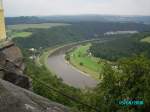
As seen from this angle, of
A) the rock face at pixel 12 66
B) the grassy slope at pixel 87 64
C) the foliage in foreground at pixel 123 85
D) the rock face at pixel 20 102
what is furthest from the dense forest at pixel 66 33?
the rock face at pixel 20 102

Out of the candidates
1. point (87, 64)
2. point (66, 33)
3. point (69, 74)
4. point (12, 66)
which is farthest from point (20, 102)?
point (66, 33)

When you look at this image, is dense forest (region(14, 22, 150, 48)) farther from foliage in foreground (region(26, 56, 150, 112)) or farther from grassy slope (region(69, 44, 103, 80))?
foliage in foreground (region(26, 56, 150, 112))

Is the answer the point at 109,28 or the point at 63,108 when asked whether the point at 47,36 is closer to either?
the point at 109,28

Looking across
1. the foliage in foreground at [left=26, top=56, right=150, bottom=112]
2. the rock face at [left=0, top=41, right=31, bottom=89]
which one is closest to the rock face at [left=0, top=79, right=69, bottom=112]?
the rock face at [left=0, top=41, right=31, bottom=89]

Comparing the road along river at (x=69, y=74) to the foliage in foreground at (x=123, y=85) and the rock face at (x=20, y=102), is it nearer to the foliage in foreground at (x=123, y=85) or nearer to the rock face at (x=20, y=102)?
the foliage in foreground at (x=123, y=85)

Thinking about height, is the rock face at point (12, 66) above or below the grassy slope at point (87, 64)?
above
